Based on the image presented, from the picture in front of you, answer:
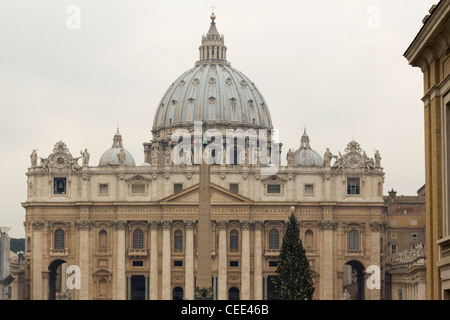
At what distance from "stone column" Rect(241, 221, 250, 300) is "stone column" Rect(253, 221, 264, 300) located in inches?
32.7

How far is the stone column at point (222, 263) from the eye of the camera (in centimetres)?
12069

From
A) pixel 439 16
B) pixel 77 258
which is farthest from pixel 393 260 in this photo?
pixel 439 16

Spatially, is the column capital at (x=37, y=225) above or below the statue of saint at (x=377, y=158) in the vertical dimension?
below

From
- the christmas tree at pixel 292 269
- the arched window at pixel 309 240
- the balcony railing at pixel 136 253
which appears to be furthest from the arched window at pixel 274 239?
the christmas tree at pixel 292 269

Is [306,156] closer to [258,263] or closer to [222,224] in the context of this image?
[222,224]

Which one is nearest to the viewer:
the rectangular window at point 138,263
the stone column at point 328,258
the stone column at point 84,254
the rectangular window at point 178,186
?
the stone column at point 328,258

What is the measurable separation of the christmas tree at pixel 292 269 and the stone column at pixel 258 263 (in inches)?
1031

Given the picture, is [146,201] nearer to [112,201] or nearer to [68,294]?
[112,201]

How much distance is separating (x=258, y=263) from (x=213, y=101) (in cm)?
3948

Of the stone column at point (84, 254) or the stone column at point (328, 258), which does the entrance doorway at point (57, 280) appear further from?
the stone column at point (328, 258)

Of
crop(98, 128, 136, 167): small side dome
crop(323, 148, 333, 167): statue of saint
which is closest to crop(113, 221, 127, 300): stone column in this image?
crop(98, 128, 136, 167): small side dome

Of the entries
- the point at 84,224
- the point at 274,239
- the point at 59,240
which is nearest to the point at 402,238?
the point at 274,239

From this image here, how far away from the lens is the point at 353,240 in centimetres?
12375

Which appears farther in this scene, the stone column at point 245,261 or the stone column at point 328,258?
the stone column at point 245,261
